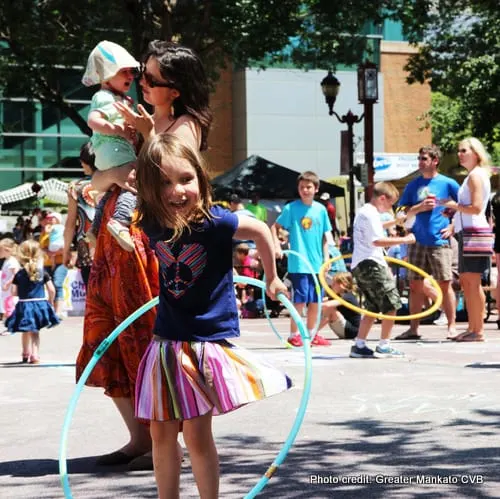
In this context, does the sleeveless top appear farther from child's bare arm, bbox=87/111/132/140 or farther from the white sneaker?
child's bare arm, bbox=87/111/132/140

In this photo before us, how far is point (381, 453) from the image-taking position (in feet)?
19.9

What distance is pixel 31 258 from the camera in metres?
12.4

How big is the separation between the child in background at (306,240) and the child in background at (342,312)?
0.72 m

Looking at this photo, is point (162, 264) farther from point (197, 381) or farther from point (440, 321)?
point (440, 321)

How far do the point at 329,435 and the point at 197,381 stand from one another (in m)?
2.43

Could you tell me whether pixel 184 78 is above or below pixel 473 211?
above

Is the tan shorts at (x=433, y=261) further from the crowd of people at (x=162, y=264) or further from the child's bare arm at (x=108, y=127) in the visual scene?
the child's bare arm at (x=108, y=127)

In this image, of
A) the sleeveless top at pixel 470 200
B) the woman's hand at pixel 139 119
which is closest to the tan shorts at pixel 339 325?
the sleeveless top at pixel 470 200

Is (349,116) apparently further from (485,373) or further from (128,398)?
(128,398)

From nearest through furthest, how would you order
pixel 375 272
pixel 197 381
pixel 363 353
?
pixel 197 381 → pixel 363 353 → pixel 375 272

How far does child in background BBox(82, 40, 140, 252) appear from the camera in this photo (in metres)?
5.86

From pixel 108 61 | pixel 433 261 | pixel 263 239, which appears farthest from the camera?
pixel 433 261

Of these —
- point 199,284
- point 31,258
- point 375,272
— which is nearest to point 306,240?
point 375,272

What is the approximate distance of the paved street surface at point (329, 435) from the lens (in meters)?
5.39
